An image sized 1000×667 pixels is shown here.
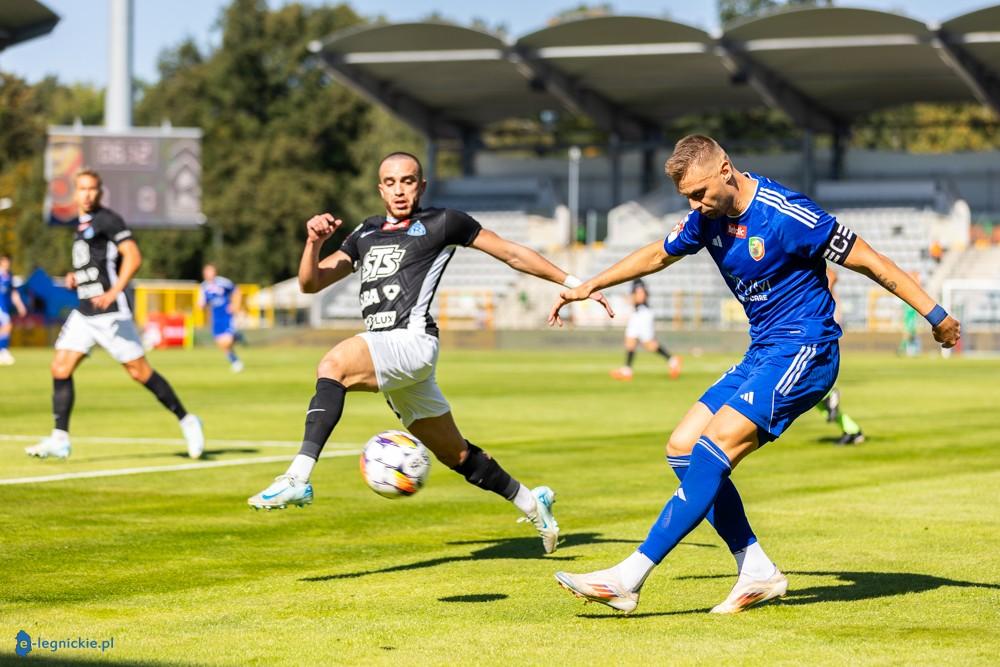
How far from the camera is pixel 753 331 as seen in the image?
6957 mm

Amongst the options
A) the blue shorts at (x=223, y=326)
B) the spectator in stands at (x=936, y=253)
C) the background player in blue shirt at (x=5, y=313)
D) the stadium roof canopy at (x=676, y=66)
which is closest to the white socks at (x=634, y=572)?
the blue shorts at (x=223, y=326)

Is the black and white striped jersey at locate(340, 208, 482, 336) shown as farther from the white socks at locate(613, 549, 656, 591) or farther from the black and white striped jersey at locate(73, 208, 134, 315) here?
the black and white striped jersey at locate(73, 208, 134, 315)

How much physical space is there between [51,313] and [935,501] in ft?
149

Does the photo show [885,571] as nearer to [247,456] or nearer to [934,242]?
[247,456]

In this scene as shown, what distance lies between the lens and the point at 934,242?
57.8m

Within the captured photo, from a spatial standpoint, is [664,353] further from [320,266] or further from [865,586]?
[865,586]

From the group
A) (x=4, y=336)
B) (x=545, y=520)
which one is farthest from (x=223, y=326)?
(x=545, y=520)

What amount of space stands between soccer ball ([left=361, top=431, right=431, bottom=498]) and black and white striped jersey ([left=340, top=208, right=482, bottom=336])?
25.7 inches

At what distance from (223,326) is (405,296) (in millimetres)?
27156

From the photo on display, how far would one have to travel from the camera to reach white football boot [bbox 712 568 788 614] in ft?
22.0

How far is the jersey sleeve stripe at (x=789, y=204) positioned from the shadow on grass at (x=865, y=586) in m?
1.82

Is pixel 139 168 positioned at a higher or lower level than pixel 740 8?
lower

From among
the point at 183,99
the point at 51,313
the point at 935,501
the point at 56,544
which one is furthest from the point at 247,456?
the point at 183,99

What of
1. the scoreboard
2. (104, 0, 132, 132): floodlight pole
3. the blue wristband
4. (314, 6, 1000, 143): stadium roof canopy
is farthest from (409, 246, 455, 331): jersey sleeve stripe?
(314, 6, 1000, 143): stadium roof canopy
